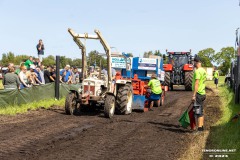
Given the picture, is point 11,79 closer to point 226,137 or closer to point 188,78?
point 226,137

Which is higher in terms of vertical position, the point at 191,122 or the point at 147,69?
the point at 147,69

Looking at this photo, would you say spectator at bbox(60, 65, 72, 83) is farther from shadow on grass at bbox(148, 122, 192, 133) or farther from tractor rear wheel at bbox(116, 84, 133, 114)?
shadow on grass at bbox(148, 122, 192, 133)

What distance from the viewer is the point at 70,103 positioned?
11.6 metres

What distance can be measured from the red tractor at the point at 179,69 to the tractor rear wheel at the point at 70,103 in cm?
1397

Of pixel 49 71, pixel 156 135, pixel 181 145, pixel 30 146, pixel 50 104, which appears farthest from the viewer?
pixel 49 71

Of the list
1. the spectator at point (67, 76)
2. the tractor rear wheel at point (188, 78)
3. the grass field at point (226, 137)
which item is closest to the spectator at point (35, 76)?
the spectator at point (67, 76)

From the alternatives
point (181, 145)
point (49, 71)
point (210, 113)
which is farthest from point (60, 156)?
point (49, 71)

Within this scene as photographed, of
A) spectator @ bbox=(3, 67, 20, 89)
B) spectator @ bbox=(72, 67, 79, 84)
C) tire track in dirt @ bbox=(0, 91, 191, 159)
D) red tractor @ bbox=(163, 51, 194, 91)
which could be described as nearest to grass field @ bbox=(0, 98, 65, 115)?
spectator @ bbox=(3, 67, 20, 89)

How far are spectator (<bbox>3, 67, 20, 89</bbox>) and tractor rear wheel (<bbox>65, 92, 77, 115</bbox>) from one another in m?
2.43

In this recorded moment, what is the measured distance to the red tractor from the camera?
81.7 ft

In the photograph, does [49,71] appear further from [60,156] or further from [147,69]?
[60,156]

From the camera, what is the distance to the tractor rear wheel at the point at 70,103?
11.6 m

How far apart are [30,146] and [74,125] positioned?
107 inches

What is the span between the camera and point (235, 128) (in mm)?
9234
